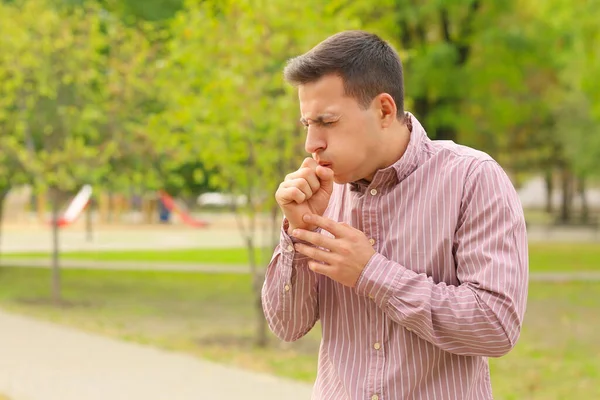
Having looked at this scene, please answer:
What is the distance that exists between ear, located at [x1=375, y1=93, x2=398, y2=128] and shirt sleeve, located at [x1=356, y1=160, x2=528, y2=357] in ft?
0.86

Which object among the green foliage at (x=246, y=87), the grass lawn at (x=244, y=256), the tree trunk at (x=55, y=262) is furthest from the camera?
the grass lawn at (x=244, y=256)

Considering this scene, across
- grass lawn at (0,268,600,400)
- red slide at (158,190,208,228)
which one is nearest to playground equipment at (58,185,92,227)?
red slide at (158,190,208,228)

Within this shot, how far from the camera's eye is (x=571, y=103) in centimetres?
3316

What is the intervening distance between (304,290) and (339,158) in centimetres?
37

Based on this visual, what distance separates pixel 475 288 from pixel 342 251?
31cm

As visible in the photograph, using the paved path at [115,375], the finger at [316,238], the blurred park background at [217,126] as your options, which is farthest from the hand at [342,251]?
the blurred park background at [217,126]

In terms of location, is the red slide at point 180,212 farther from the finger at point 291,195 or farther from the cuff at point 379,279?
the cuff at point 379,279

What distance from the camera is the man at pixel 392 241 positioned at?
82.8 inches

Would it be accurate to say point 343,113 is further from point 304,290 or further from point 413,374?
point 413,374

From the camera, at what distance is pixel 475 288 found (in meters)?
2.09

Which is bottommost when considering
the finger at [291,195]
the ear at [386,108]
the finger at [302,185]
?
the finger at [291,195]

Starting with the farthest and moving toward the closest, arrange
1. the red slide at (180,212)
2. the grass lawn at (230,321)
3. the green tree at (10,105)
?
the red slide at (180,212)
the green tree at (10,105)
the grass lawn at (230,321)

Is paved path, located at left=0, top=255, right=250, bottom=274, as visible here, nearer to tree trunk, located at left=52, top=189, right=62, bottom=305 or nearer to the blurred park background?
the blurred park background

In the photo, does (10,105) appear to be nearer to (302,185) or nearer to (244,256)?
(244,256)
